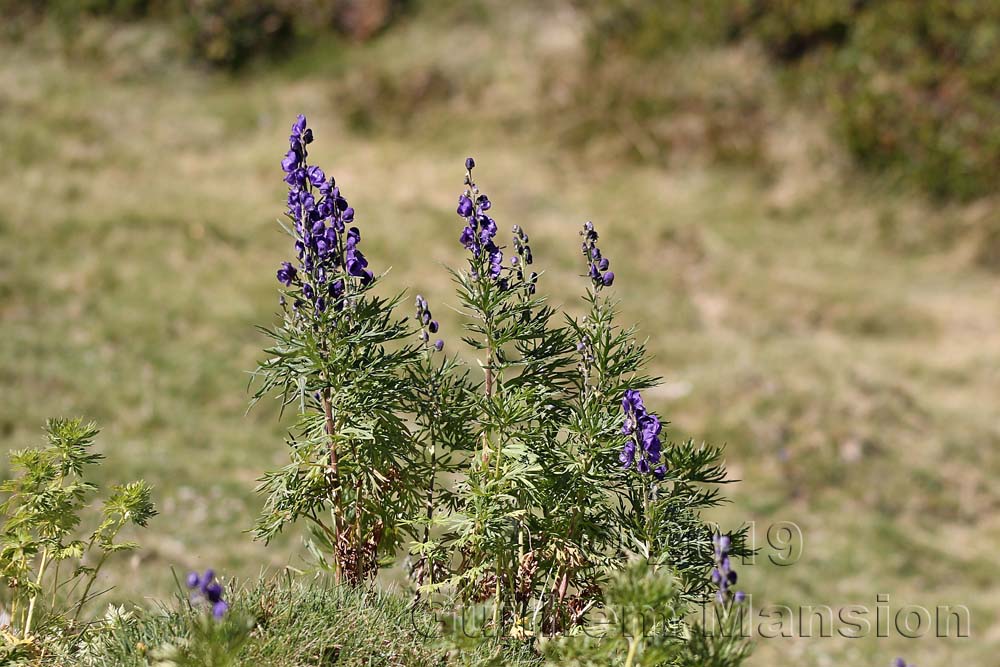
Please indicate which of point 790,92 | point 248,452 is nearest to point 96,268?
point 248,452

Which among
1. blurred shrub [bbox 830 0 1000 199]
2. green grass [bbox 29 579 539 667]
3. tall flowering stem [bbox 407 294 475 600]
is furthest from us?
blurred shrub [bbox 830 0 1000 199]

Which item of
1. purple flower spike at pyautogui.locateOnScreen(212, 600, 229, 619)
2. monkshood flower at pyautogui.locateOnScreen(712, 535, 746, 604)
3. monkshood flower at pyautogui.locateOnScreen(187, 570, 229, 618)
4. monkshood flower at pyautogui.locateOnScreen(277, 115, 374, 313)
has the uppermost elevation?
monkshood flower at pyautogui.locateOnScreen(277, 115, 374, 313)

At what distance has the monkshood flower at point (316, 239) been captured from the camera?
341cm

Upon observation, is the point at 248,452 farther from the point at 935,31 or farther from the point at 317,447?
the point at 935,31

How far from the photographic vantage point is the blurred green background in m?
9.78

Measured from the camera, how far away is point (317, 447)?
345 centimetres

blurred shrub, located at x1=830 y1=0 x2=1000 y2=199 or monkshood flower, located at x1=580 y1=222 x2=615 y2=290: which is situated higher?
blurred shrub, located at x1=830 y1=0 x2=1000 y2=199

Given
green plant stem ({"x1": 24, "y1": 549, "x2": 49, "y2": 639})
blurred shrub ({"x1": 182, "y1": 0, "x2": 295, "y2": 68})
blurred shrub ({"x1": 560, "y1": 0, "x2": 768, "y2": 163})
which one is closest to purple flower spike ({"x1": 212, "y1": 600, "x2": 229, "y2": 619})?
green plant stem ({"x1": 24, "y1": 549, "x2": 49, "y2": 639})

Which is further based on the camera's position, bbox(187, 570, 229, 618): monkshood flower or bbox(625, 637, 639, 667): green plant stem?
bbox(625, 637, 639, 667): green plant stem

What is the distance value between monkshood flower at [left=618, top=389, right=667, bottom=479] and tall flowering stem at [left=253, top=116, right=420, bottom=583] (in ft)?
2.64

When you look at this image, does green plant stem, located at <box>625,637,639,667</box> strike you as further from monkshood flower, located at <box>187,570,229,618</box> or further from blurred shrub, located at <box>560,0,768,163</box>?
blurred shrub, located at <box>560,0,768,163</box>

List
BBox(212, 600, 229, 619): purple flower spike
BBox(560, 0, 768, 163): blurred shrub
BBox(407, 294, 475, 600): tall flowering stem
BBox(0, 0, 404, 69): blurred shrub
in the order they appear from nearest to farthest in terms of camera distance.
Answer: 1. BBox(212, 600, 229, 619): purple flower spike
2. BBox(407, 294, 475, 600): tall flowering stem
3. BBox(560, 0, 768, 163): blurred shrub
4. BBox(0, 0, 404, 69): blurred shrub

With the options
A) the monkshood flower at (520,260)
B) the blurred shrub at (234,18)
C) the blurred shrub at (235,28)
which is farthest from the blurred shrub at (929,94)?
the monkshood flower at (520,260)

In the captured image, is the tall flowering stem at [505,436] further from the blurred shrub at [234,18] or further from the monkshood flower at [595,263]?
the blurred shrub at [234,18]
